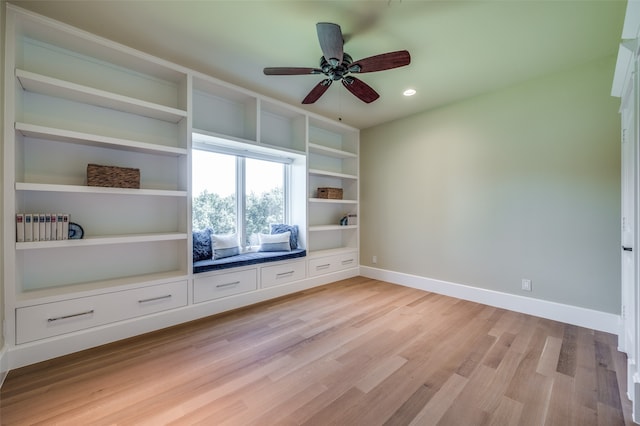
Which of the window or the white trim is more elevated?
the window

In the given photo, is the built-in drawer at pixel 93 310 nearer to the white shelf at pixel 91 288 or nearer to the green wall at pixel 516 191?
the white shelf at pixel 91 288

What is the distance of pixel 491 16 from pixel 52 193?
3.94 meters

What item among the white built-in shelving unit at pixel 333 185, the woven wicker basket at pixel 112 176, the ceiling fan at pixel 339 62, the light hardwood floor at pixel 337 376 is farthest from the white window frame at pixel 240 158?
the ceiling fan at pixel 339 62

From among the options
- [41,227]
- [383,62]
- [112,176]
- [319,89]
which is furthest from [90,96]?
[383,62]

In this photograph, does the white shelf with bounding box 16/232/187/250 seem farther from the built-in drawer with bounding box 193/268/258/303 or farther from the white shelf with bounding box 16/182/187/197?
the built-in drawer with bounding box 193/268/258/303

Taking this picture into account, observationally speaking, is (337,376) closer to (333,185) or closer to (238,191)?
(238,191)

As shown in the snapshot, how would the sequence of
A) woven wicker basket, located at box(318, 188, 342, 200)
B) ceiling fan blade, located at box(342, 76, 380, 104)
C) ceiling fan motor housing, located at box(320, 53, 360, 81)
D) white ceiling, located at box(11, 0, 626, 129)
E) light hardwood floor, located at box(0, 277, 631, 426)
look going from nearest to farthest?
light hardwood floor, located at box(0, 277, 631, 426) < white ceiling, located at box(11, 0, 626, 129) < ceiling fan motor housing, located at box(320, 53, 360, 81) < ceiling fan blade, located at box(342, 76, 380, 104) < woven wicker basket, located at box(318, 188, 342, 200)

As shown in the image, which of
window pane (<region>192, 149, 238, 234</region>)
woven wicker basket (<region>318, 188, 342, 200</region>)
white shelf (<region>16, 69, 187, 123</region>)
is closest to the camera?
white shelf (<region>16, 69, 187, 123</region>)

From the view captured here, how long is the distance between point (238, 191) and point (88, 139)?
167cm

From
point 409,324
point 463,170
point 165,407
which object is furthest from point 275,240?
point 463,170

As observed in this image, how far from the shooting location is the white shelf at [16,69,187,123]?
204cm

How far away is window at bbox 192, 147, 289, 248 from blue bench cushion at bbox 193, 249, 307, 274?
374 mm

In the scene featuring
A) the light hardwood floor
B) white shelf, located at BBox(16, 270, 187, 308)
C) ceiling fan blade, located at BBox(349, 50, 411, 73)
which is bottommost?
the light hardwood floor

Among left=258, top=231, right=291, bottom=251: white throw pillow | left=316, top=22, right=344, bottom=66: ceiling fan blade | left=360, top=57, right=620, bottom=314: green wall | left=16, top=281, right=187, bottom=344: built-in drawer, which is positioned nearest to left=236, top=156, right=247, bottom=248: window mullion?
left=258, top=231, right=291, bottom=251: white throw pillow
